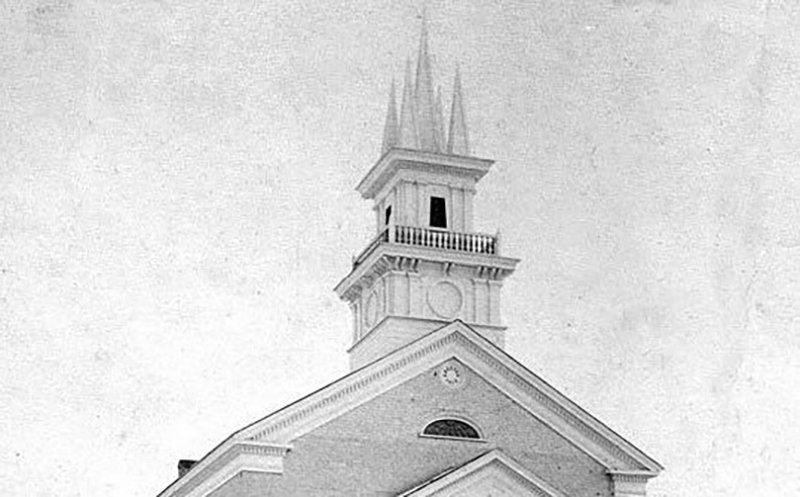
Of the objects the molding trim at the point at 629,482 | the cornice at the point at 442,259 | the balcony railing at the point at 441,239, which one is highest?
the balcony railing at the point at 441,239

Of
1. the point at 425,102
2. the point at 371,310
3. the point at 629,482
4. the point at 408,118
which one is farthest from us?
the point at 425,102

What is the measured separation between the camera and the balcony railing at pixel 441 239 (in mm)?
40656

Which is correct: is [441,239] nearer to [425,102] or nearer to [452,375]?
[452,375]

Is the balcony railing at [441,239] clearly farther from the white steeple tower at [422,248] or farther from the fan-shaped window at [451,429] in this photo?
the fan-shaped window at [451,429]

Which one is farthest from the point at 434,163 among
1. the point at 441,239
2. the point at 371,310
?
the point at 371,310

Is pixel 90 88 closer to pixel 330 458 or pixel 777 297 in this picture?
pixel 330 458

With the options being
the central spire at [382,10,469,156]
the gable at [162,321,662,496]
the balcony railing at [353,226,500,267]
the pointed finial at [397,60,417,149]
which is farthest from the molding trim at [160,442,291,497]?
the pointed finial at [397,60,417,149]

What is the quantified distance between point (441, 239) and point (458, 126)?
4.77 meters

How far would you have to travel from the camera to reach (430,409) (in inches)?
1409

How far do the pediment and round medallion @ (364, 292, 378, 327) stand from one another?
7.70 metres

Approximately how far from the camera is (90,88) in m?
27.7

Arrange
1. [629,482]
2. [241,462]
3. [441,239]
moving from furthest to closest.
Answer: [441,239], [629,482], [241,462]

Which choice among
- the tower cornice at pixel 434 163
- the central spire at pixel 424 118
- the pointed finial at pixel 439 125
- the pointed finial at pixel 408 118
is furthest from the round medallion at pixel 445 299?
the pointed finial at pixel 439 125

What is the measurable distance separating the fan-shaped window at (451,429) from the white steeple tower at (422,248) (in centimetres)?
396
